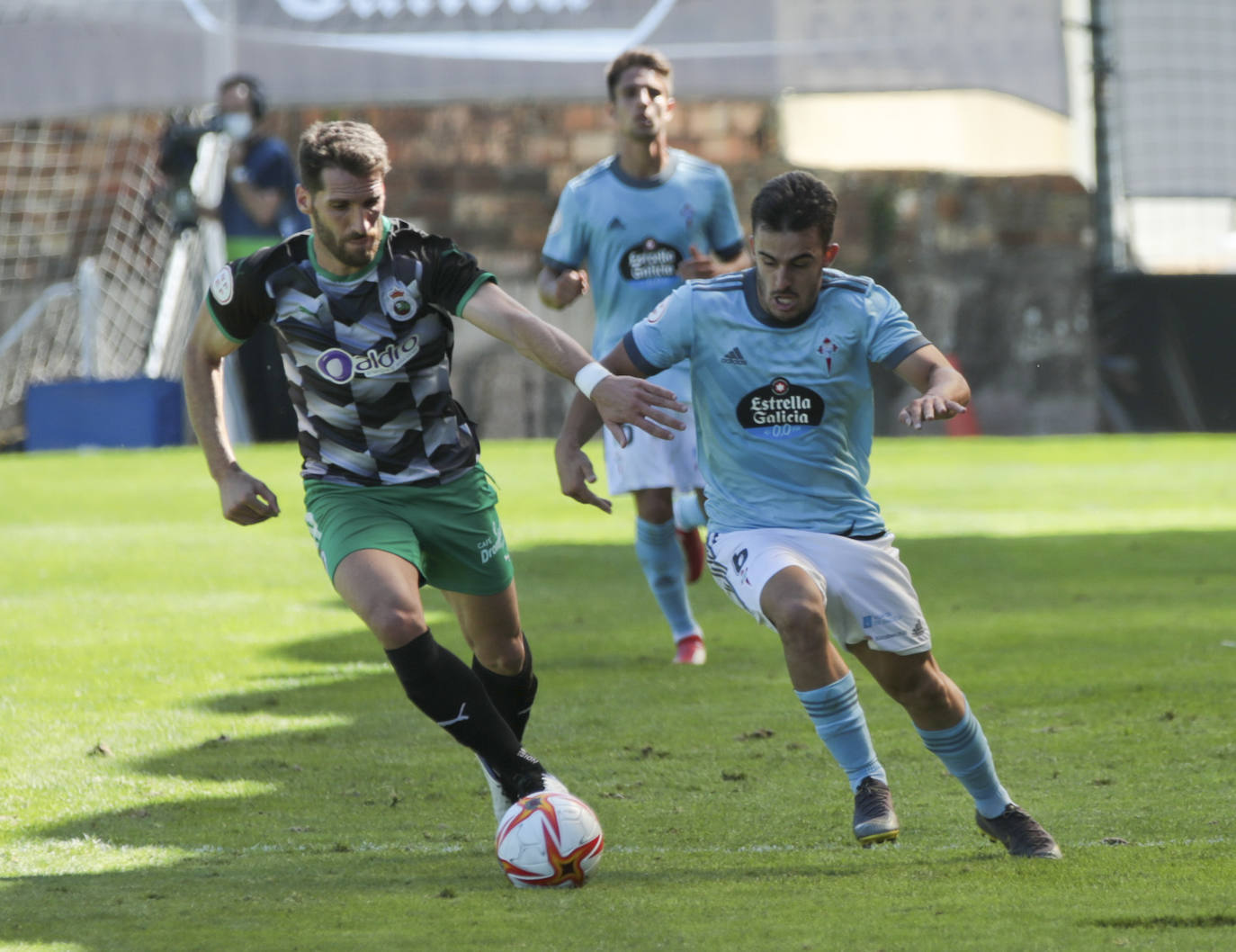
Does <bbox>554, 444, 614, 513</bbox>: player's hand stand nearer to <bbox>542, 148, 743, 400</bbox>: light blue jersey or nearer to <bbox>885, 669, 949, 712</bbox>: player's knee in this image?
<bbox>885, 669, 949, 712</bbox>: player's knee

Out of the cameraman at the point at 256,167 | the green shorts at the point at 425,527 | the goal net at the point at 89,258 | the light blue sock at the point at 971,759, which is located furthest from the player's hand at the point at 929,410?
the goal net at the point at 89,258

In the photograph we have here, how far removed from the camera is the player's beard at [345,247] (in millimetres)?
4820

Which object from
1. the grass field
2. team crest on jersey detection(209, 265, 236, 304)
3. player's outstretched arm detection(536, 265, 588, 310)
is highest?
team crest on jersey detection(209, 265, 236, 304)

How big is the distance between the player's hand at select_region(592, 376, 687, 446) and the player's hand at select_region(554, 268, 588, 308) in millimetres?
2604

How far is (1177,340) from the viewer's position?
2094cm

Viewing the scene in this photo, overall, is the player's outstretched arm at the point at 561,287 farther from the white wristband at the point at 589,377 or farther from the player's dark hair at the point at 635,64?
the white wristband at the point at 589,377

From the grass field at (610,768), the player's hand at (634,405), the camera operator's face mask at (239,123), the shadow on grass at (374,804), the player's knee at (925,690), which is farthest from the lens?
the camera operator's face mask at (239,123)

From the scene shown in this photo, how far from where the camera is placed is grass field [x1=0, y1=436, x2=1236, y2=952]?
13.3ft

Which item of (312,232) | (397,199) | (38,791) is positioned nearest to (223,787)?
(38,791)

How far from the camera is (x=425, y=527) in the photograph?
16.4 feet

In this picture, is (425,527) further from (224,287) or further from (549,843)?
(549,843)

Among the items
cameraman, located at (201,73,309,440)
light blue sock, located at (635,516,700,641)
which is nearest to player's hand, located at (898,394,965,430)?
light blue sock, located at (635,516,700,641)

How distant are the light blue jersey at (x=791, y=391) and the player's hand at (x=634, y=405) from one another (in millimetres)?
373

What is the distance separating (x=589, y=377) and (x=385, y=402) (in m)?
0.62
